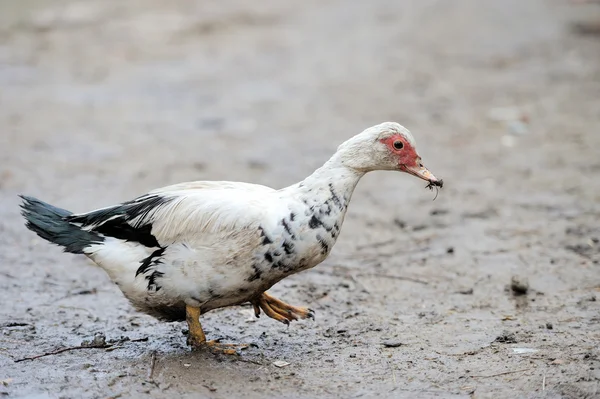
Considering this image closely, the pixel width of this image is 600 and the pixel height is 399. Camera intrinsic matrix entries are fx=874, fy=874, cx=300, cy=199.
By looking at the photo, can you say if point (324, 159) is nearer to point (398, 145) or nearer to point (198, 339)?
point (398, 145)

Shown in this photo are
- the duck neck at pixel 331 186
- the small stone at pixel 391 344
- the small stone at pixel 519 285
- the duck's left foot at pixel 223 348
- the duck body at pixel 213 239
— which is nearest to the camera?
the duck body at pixel 213 239

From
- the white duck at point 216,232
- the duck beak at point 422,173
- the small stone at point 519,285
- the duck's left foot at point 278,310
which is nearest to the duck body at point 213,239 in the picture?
the white duck at point 216,232

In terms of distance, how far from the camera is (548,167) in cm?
764

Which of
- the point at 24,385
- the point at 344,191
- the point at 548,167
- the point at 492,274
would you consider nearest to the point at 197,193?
the point at 344,191

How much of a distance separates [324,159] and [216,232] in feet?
12.8

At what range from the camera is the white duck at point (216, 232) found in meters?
4.34

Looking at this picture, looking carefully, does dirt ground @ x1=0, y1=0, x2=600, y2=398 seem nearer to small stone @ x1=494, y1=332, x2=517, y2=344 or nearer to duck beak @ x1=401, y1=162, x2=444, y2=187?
small stone @ x1=494, y1=332, x2=517, y2=344

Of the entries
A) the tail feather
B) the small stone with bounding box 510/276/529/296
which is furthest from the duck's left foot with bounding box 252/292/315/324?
the small stone with bounding box 510/276/529/296

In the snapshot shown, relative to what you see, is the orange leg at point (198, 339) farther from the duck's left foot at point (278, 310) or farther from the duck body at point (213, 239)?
the duck's left foot at point (278, 310)

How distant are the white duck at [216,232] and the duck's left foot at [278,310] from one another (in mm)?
153

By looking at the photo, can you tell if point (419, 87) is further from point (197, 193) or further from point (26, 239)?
point (197, 193)

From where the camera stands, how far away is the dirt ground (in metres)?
4.41

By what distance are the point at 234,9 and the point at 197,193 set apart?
884 centimetres

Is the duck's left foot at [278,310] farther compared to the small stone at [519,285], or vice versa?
the small stone at [519,285]
